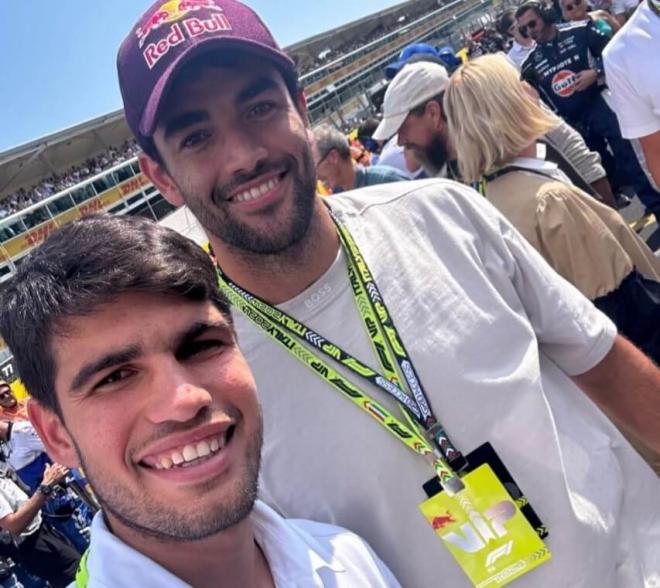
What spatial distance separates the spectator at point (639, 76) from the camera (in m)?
2.27

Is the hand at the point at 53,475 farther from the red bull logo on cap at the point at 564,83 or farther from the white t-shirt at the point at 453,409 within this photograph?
the red bull logo on cap at the point at 564,83

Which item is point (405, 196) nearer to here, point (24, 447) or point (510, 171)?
point (510, 171)

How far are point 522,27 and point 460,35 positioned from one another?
73.1 feet

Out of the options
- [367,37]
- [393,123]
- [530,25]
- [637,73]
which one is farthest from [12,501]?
[367,37]

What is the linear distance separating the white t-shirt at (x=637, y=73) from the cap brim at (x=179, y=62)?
1.64m

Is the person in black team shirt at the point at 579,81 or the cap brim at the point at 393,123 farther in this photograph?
the person in black team shirt at the point at 579,81

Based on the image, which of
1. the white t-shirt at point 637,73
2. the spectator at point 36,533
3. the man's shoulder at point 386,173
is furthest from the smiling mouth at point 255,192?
the spectator at point 36,533

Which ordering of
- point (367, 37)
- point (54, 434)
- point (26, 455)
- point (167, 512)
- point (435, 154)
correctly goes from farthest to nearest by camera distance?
point (367, 37), point (26, 455), point (435, 154), point (54, 434), point (167, 512)

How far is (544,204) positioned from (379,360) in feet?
3.46

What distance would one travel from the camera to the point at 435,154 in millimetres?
3320

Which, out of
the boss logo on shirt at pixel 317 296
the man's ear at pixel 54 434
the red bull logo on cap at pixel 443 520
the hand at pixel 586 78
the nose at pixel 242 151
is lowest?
the red bull logo on cap at pixel 443 520

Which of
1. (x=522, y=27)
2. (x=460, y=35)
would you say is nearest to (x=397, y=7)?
(x=460, y=35)

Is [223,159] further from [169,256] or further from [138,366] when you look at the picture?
[138,366]

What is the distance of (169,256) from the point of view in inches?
47.1
